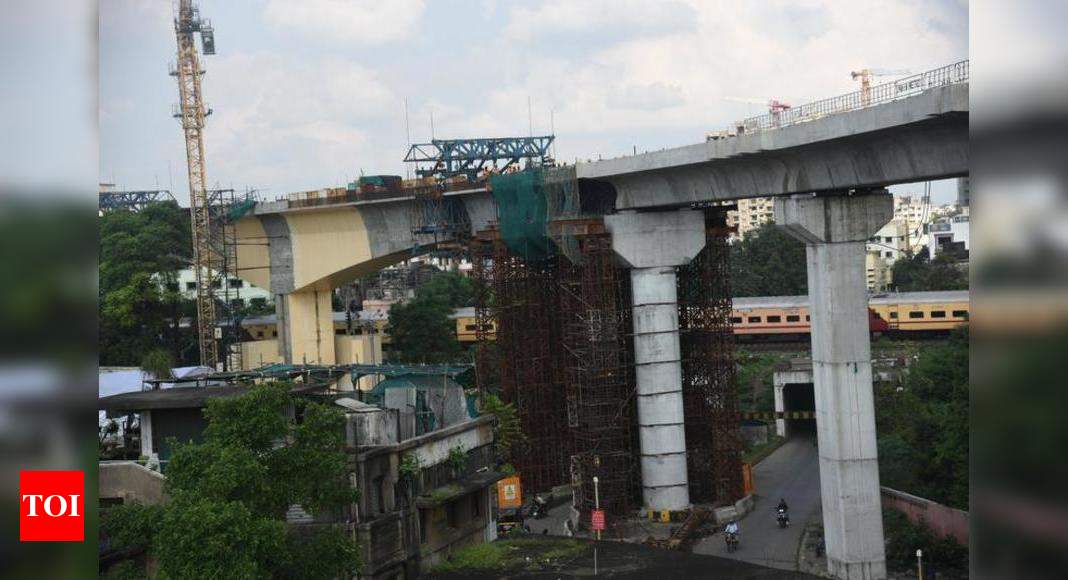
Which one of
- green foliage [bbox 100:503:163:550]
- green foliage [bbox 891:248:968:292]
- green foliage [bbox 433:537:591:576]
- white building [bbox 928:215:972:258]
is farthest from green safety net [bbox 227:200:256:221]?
white building [bbox 928:215:972:258]

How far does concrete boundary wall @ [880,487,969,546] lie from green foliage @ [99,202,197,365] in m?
23.9

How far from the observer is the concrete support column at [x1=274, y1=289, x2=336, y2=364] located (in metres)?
34.9

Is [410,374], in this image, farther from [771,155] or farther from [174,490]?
[174,490]

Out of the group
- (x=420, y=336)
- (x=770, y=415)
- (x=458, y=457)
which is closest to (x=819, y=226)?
(x=458, y=457)

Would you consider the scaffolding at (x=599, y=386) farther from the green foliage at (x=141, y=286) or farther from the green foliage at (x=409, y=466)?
the green foliage at (x=141, y=286)

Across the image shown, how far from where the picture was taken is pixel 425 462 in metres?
18.6

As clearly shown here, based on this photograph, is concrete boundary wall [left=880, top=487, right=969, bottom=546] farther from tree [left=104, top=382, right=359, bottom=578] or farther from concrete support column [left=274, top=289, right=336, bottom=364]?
concrete support column [left=274, top=289, right=336, bottom=364]

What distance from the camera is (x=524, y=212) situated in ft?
89.0

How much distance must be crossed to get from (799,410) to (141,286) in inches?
888

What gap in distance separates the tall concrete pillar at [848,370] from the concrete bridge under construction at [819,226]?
2cm

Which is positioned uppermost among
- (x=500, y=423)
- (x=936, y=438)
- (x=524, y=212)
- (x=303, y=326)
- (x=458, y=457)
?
(x=524, y=212)

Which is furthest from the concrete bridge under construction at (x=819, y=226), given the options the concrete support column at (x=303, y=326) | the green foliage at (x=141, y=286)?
the green foliage at (x=141, y=286)

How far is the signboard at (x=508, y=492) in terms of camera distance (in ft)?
80.5

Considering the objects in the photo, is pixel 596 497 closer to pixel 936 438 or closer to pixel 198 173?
pixel 936 438
